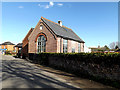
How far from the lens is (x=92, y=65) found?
7.88m

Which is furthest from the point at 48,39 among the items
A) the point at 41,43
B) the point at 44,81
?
the point at 44,81

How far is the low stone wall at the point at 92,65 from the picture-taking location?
635 centimetres

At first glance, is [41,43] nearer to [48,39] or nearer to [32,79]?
[48,39]

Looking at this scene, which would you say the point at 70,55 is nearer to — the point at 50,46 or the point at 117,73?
the point at 117,73

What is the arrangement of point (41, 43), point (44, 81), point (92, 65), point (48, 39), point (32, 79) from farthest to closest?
point (41, 43)
point (48, 39)
point (92, 65)
point (32, 79)
point (44, 81)

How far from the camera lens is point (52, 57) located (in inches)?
537

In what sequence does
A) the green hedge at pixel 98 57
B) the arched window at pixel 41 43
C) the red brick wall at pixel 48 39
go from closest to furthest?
1. the green hedge at pixel 98 57
2. the red brick wall at pixel 48 39
3. the arched window at pixel 41 43

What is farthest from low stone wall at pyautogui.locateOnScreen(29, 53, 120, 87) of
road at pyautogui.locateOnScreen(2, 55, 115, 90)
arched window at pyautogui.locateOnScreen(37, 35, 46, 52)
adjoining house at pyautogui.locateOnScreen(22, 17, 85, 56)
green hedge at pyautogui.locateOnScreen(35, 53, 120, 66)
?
arched window at pyautogui.locateOnScreen(37, 35, 46, 52)

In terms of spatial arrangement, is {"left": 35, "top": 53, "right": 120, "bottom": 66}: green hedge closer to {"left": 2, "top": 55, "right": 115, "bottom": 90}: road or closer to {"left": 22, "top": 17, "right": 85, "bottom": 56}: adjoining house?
{"left": 2, "top": 55, "right": 115, "bottom": 90}: road

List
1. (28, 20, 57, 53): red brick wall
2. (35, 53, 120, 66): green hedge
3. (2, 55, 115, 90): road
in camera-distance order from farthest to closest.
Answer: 1. (28, 20, 57, 53): red brick wall
2. (35, 53, 120, 66): green hedge
3. (2, 55, 115, 90): road

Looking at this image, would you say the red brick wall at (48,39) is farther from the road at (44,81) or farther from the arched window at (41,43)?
the road at (44,81)

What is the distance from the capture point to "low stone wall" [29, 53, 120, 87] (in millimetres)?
6354

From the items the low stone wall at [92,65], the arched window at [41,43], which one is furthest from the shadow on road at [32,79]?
the arched window at [41,43]

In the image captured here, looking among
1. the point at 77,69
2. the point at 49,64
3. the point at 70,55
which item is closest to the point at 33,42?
the point at 49,64
